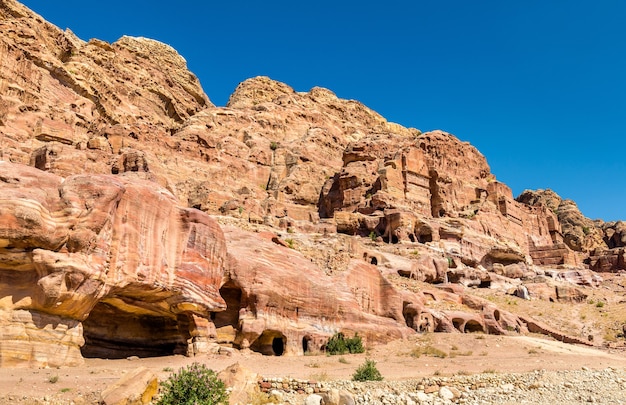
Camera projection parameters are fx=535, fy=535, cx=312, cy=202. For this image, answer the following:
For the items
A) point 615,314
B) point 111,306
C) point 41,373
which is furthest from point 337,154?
point 41,373

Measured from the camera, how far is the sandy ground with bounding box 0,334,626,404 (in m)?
12.4

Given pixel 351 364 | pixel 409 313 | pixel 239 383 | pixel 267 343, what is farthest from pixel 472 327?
pixel 239 383

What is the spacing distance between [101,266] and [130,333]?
5802mm

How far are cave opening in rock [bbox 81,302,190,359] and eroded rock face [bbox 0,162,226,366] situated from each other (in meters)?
0.04

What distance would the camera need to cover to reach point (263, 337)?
23453mm

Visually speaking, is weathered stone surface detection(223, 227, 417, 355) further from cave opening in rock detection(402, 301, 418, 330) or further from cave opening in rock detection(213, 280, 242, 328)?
cave opening in rock detection(402, 301, 418, 330)

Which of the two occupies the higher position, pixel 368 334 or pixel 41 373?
A: pixel 368 334

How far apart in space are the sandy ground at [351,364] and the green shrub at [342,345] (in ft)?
2.01

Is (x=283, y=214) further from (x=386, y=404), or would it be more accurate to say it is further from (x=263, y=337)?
(x=386, y=404)

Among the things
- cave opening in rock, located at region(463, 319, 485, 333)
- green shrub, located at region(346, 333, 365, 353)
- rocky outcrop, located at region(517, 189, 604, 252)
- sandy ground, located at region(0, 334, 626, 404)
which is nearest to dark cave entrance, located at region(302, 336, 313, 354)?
sandy ground, located at region(0, 334, 626, 404)

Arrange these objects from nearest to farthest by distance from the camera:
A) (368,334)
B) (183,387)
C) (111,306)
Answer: (183,387), (111,306), (368,334)

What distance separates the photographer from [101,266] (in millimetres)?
16922

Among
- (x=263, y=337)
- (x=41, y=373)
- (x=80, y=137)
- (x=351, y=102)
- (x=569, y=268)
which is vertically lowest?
(x=41, y=373)

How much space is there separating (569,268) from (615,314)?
23.6m
